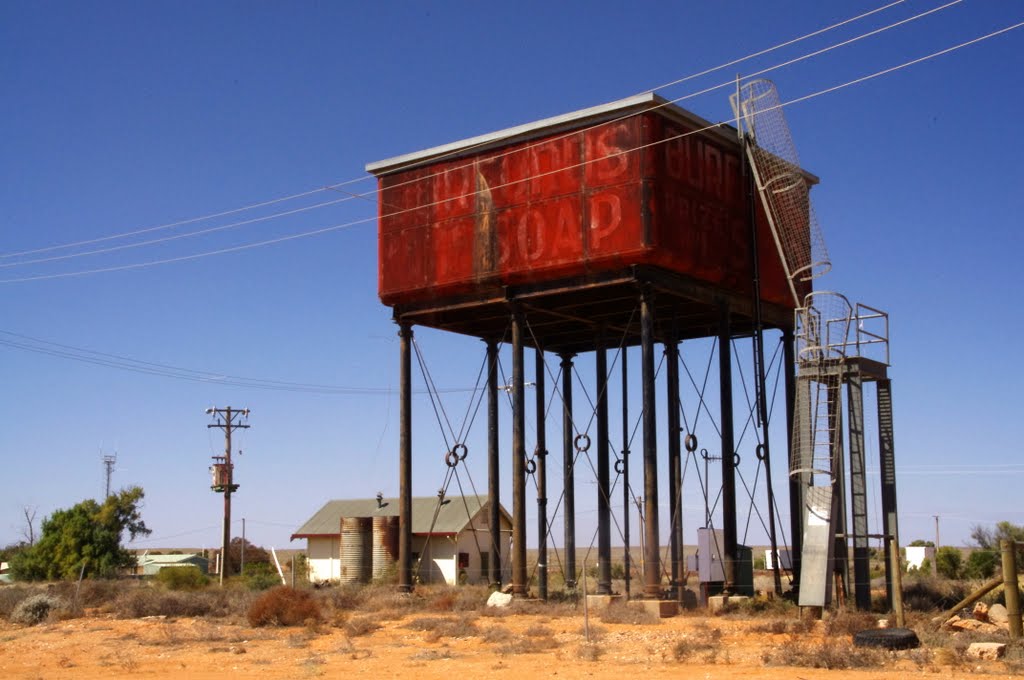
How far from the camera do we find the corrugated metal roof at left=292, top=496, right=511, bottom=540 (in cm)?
6088

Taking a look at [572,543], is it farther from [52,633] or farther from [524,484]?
[52,633]

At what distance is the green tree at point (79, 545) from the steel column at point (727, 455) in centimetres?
4248

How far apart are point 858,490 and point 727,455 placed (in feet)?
18.7

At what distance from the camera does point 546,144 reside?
111 feet

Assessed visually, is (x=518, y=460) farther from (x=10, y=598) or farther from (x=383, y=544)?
(x=383, y=544)

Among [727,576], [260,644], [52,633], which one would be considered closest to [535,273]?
[727,576]

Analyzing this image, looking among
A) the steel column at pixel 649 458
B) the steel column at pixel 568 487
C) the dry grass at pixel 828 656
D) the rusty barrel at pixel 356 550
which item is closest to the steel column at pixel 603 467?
the steel column at pixel 568 487

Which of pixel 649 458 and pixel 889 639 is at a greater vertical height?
pixel 649 458

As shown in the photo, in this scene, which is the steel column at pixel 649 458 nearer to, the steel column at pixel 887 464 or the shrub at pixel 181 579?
the steel column at pixel 887 464

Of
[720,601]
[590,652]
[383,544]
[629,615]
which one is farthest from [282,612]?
[383,544]

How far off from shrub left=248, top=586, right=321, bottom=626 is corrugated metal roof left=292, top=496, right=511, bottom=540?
26446 mm

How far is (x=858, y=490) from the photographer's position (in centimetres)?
2809

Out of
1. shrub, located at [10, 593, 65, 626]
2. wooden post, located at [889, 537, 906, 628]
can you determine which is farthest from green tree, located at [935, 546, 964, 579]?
shrub, located at [10, 593, 65, 626]

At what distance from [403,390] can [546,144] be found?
8.62 metres
